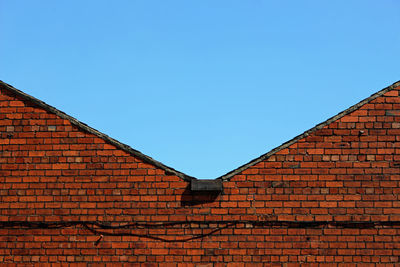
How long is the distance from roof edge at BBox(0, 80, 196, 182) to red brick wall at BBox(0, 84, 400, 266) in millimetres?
58

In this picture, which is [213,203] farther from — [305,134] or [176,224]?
[305,134]

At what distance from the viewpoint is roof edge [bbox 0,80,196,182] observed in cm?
820

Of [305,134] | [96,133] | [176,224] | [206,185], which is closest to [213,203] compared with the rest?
[206,185]

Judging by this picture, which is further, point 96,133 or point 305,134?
point 96,133

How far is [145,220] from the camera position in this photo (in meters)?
8.05

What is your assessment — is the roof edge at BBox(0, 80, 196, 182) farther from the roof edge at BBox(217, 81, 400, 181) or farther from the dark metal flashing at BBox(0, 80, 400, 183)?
the roof edge at BBox(217, 81, 400, 181)

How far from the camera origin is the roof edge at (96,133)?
8195mm

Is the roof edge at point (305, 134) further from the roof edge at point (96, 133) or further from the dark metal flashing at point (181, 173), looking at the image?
the roof edge at point (96, 133)

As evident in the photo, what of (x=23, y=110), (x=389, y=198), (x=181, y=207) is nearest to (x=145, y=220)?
(x=181, y=207)

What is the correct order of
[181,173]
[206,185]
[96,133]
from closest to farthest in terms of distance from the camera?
[206,185] → [181,173] → [96,133]

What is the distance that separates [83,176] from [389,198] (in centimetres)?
422

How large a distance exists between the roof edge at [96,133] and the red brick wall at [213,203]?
58mm

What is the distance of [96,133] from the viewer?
8406 mm

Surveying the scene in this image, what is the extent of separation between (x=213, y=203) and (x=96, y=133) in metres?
1.95
